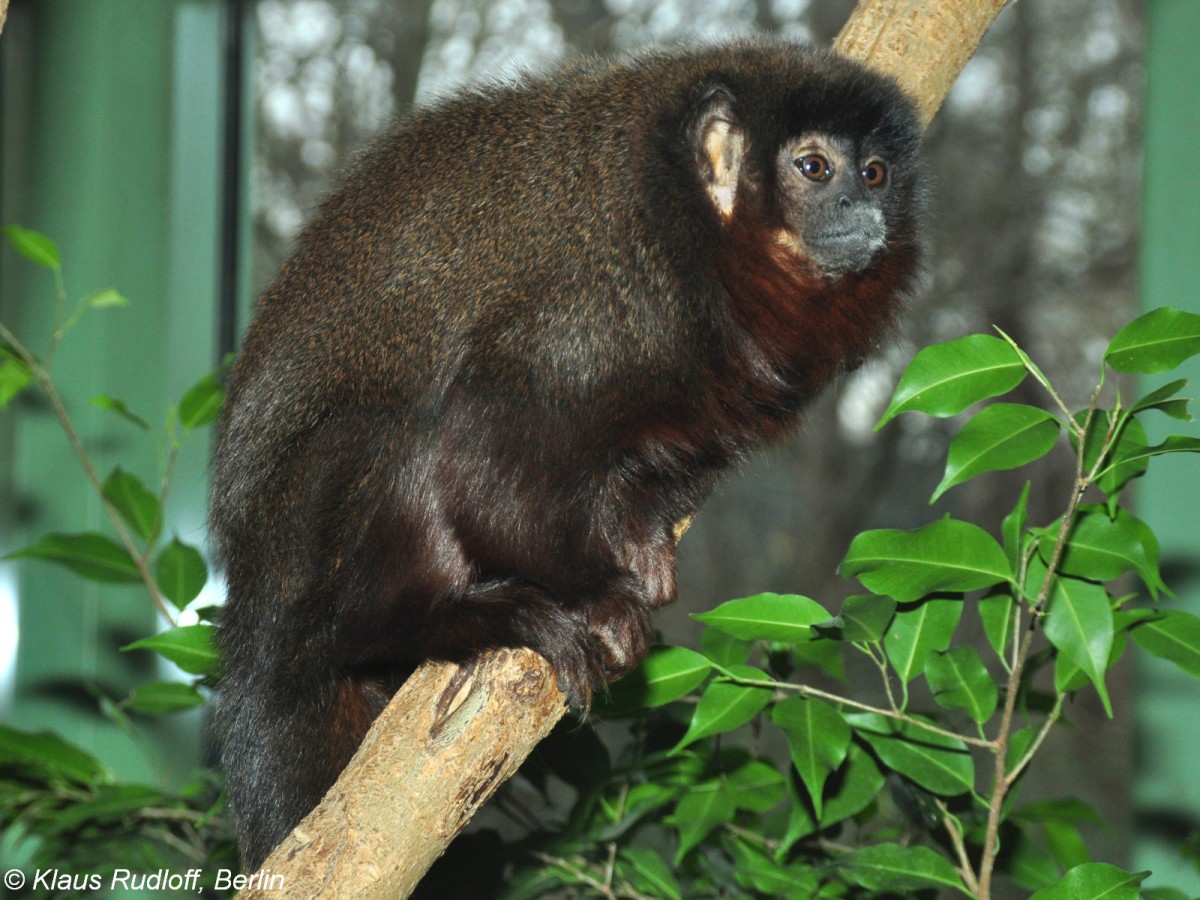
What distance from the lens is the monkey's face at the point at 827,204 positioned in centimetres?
167

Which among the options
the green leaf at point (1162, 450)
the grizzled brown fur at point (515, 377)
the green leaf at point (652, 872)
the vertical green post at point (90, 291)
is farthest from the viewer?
the vertical green post at point (90, 291)

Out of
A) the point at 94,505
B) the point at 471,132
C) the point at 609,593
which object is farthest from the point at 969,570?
the point at 94,505

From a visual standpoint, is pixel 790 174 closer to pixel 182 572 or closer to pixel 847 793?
pixel 847 793

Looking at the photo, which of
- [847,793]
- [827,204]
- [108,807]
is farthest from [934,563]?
[108,807]

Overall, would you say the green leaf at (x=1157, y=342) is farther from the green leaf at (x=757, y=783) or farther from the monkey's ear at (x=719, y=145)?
the green leaf at (x=757, y=783)

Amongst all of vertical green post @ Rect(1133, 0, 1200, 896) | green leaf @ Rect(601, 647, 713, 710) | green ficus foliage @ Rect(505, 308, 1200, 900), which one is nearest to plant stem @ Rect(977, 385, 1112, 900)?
green ficus foliage @ Rect(505, 308, 1200, 900)

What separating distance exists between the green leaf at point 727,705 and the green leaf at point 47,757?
113 cm

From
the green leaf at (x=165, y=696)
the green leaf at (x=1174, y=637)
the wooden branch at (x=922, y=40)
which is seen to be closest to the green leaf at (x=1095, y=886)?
the green leaf at (x=1174, y=637)

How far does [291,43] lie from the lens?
3.39 meters

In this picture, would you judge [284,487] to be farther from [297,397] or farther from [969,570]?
[969,570]

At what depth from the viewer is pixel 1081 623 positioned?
1251 mm

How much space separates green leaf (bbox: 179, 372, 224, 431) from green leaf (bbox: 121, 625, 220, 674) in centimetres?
46

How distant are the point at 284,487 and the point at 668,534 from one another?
0.55 metres

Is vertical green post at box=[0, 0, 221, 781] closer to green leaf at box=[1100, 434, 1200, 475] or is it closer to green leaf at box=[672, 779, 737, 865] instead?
green leaf at box=[672, 779, 737, 865]
